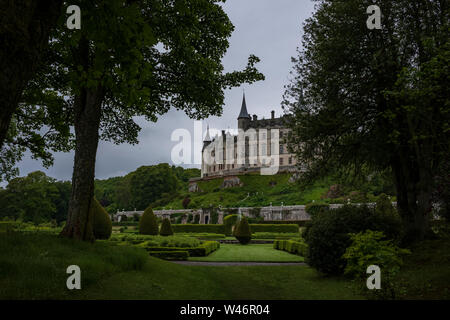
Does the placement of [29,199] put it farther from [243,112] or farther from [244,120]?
[243,112]

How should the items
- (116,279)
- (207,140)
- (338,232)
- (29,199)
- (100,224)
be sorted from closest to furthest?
(116,279), (338,232), (100,224), (29,199), (207,140)

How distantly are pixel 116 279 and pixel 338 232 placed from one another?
6.65 meters

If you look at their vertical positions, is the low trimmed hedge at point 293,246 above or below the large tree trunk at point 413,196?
below

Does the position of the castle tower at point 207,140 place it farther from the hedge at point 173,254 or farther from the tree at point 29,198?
the hedge at point 173,254

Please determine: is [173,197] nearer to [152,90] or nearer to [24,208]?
[24,208]

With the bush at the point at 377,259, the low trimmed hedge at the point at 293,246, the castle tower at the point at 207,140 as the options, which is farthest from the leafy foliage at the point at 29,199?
the castle tower at the point at 207,140

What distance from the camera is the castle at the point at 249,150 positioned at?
8644 centimetres

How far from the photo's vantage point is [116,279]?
26.3ft

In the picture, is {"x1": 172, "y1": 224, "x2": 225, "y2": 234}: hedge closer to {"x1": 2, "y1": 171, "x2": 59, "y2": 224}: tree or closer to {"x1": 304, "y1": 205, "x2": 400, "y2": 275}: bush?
{"x1": 2, "y1": 171, "x2": 59, "y2": 224}: tree

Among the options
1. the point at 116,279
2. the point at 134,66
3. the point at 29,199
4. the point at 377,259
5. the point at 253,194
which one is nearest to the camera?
the point at 134,66

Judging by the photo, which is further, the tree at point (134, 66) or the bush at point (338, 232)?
the bush at point (338, 232)

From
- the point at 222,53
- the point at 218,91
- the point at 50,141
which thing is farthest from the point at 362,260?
the point at 50,141

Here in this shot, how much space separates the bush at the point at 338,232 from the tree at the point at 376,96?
7.91 ft

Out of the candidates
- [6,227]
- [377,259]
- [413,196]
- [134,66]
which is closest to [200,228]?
[6,227]
